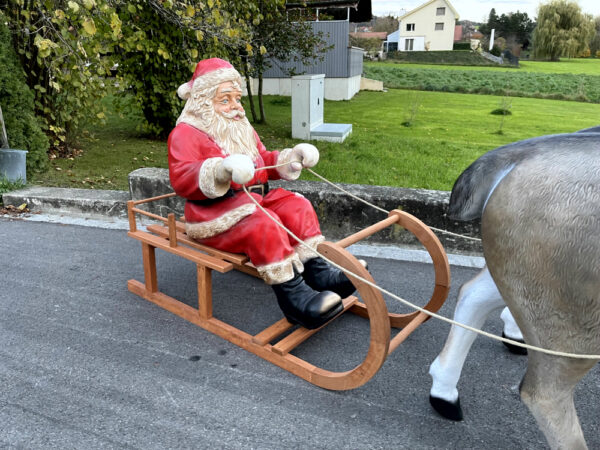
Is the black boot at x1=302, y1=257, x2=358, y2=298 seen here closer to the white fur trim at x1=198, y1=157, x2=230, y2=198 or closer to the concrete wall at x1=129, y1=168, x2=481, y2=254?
the white fur trim at x1=198, y1=157, x2=230, y2=198

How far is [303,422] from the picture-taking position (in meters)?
1.91

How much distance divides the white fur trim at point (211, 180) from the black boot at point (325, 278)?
0.64 meters

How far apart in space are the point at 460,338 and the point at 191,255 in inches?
55.6

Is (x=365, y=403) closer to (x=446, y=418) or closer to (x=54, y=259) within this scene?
(x=446, y=418)

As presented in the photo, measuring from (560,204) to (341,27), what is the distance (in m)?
14.4

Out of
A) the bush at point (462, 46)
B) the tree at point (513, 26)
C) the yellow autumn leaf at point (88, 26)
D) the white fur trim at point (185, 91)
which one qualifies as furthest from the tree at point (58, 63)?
the tree at point (513, 26)

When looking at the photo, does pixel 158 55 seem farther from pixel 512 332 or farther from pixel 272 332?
pixel 512 332

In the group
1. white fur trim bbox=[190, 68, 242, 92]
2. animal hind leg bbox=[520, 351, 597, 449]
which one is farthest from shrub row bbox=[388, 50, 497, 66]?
animal hind leg bbox=[520, 351, 597, 449]

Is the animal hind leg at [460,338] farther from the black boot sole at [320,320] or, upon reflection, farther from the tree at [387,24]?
the tree at [387,24]

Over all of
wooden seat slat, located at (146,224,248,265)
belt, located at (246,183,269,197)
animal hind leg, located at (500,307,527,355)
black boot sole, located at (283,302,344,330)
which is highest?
belt, located at (246,183,269,197)

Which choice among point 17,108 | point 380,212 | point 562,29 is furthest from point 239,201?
point 562,29

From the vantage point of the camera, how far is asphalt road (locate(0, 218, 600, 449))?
182cm

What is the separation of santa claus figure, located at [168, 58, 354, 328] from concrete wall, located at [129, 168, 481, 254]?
120 cm

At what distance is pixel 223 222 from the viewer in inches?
91.4
